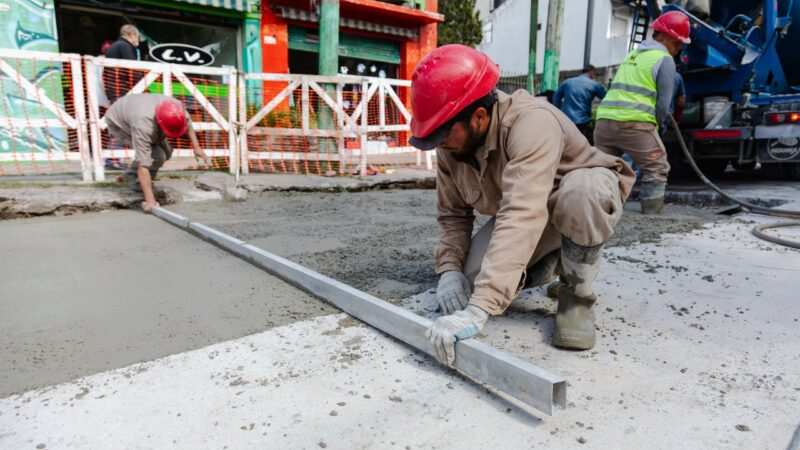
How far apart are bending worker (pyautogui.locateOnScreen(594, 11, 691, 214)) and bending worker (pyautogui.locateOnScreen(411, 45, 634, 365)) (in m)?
2.81

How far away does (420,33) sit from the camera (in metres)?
13.7

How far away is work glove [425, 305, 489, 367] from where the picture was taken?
1.70m

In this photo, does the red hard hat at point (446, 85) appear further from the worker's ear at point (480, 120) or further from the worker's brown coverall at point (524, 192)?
the worker's brown coverall at point (524, 192)

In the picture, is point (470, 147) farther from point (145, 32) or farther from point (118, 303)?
point (145, 32)

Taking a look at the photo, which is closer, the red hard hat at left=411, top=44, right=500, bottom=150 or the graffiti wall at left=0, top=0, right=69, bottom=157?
the red hard hat at left=411, top=44, right=500, bottom=150

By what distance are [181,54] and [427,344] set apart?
991 centimetres

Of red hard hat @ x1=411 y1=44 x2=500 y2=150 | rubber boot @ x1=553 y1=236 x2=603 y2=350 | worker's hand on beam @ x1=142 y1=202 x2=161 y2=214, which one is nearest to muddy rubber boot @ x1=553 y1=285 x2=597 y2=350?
rubber boot @ x1=553 y1=236 x2=603 y2=350

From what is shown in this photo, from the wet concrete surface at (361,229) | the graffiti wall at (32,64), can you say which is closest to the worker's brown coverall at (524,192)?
the wet concrete surface at (361,229)

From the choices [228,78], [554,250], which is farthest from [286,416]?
[228,78]

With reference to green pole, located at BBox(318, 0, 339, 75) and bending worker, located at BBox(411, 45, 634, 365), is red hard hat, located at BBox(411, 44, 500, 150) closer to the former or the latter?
bending worker, located at BBox(411, 45, 634, 365)

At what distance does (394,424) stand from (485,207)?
1.00 m

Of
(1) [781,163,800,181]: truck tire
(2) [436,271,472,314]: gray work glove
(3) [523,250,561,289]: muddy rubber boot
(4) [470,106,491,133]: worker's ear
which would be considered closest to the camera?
(4) [470,106,491,133]: worker's ear

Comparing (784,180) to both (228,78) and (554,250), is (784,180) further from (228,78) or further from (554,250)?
(228,78)

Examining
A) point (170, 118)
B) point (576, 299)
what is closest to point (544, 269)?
point (576, 299)
